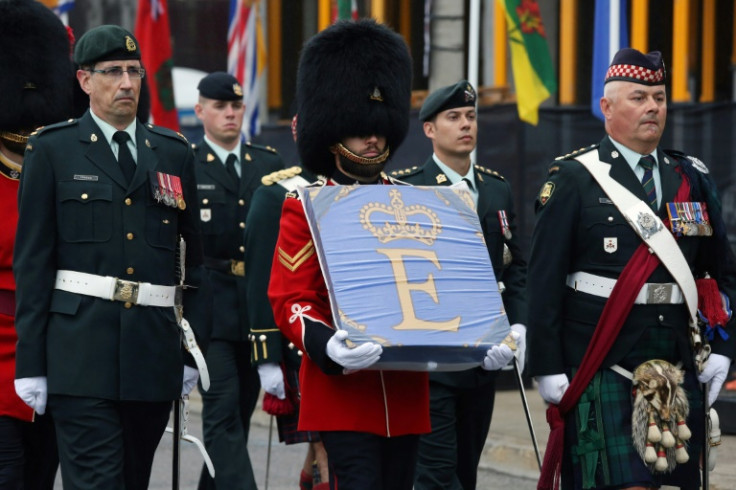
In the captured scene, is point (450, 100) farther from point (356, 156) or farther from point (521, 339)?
point (356, 156)

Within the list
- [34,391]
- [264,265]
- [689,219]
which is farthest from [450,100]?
[34,391]

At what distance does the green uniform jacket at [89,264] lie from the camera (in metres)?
6.23

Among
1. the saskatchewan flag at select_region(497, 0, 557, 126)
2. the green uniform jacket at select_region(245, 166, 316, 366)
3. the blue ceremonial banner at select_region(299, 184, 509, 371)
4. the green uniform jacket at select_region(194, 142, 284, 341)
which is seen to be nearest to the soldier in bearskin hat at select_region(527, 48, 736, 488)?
the blue ceremonial banner at select_region(299, 184, 509, 371)

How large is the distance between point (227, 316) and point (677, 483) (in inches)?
117

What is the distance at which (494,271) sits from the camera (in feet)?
25.8

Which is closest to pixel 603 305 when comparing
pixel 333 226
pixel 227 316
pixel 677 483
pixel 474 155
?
pixel 677 483

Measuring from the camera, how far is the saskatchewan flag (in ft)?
38.6

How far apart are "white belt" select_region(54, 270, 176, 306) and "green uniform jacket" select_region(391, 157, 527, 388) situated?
1.90 meters

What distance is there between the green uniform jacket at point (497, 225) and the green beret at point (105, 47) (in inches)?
71.7

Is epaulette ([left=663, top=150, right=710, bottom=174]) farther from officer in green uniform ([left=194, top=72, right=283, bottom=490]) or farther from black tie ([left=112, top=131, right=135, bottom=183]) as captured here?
officer in green uniform ([left=194, top=72, right=283, bottom=490])

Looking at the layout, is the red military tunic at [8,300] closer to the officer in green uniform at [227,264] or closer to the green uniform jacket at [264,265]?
the green uniform jacket at [264,265]

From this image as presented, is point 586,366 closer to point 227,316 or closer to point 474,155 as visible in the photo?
point 227,316

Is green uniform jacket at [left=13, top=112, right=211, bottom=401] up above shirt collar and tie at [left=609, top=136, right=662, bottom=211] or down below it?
below

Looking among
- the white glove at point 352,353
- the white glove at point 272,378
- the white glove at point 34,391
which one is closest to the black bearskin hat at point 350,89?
the white glove at point 352,353
